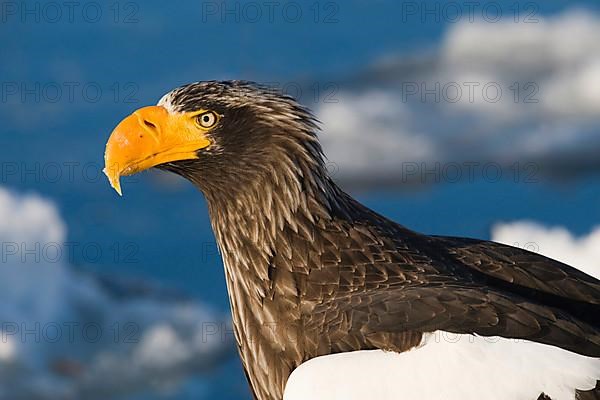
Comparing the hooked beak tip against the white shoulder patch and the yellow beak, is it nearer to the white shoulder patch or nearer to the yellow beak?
the yellow beak

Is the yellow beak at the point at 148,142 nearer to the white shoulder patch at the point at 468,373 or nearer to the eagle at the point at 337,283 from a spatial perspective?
the eagle at the point at 337,283

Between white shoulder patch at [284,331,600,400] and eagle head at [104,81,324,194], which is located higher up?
eagle head at [104,81,324,194]

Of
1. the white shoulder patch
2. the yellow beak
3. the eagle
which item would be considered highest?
the yellow beak

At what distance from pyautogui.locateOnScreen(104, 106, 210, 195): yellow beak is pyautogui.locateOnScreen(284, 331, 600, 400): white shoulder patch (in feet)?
3.04

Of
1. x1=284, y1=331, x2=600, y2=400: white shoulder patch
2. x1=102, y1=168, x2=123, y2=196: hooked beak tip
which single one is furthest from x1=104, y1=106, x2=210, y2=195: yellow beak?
x1=284, y1=331, x2=600, y2=400: white shoulder patch

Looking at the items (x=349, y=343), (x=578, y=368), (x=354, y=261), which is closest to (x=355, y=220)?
(x=354, y=261)

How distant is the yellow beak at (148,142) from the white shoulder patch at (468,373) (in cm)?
93

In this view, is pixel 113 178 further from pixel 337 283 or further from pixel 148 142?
pixel 337 283

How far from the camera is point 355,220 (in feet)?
15.9

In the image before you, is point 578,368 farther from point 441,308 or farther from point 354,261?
point 354,261

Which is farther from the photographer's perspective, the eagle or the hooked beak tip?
the hooked beak tip

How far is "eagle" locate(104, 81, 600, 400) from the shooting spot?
435 centimetres

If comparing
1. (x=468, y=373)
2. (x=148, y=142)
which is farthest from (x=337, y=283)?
(x=148, y=142)

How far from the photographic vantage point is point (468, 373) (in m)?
4.34
